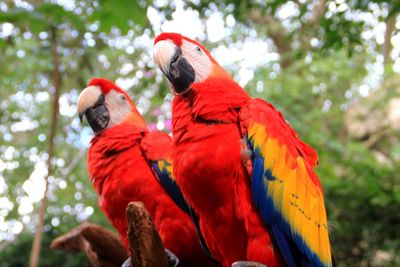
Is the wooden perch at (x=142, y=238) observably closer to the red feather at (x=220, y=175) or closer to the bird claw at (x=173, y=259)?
the red feather at (x=220, y=175)

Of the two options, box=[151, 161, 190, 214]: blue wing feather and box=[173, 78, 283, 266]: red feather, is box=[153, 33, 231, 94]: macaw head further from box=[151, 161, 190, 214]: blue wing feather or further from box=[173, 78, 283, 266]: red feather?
box=[151, 161, 190, 214]: blue wing feather

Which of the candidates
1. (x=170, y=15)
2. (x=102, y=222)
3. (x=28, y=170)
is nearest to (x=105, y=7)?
(x=170, y=15)

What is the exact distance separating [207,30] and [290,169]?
353cm

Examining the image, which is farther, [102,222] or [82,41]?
[102,222]

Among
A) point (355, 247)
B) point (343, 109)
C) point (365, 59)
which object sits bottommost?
point (355, 247)

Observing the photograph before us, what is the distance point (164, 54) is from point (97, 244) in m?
0.99

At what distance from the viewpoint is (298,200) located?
1.28 m

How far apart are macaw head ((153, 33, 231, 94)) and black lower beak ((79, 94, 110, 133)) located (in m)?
0.47

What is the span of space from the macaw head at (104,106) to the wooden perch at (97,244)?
0.44m

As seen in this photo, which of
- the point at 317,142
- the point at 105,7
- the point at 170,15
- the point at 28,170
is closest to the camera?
the point at 105,7

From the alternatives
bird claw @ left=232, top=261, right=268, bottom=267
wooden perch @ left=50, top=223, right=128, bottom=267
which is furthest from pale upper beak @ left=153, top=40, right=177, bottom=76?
wooden perch @ left=50, top=223, right=128, bottom=267

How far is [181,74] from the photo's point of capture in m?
1.41

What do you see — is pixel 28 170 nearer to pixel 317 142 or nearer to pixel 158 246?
pixel 317 142

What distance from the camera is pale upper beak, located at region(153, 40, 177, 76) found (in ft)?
4.63
